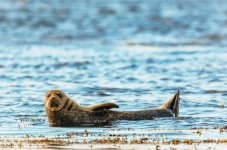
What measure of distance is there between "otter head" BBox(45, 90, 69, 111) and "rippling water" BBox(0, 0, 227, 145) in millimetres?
350

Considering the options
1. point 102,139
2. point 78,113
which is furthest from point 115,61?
point 102,139

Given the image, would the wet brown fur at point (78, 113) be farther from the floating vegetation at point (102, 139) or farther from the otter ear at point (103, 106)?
the floating vegetation at point (102, 139)

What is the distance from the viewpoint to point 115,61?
24.8m

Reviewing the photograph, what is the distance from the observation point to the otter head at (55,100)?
13945mm

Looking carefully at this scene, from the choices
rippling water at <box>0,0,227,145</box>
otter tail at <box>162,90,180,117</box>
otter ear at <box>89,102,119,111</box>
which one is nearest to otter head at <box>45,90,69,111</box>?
rippling water at <box>0,0,227,145</box>

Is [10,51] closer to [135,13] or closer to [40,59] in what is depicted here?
[40,59]

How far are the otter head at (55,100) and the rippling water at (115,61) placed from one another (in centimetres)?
35

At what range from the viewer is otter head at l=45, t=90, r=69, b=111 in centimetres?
1395

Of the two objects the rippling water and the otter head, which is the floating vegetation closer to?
the rippling water

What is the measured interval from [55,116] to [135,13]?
3050 cm

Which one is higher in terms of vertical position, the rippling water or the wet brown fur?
the rippling water

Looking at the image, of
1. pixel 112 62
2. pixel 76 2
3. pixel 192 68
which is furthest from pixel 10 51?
pixel 76 2

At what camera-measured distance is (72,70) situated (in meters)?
23.0

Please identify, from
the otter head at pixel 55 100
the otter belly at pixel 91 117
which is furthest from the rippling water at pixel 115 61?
the otter head at pixel 55 100
